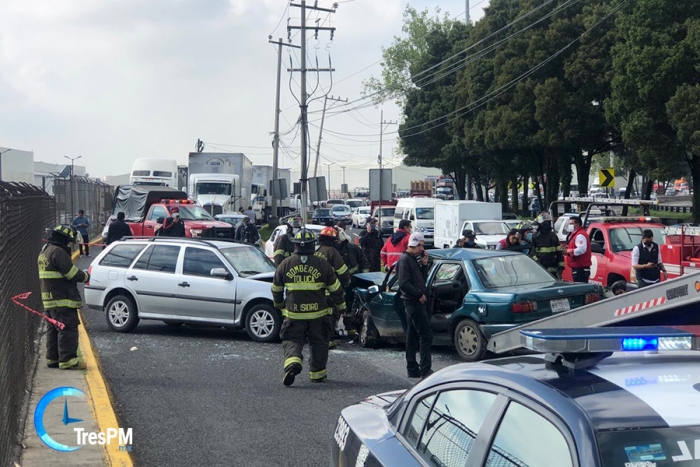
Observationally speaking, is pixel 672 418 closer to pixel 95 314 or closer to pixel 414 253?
pixel 414 253

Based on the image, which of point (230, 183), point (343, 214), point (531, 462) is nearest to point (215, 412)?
point (531, 462)

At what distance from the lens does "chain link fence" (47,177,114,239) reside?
100 feet

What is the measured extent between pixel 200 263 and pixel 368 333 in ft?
9.61

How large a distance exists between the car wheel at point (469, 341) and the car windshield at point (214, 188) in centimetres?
3390

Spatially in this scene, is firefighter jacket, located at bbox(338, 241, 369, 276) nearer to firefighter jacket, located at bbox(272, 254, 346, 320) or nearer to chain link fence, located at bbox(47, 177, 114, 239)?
firefighter jacket, located at bbox(272, 254, 346, 320)

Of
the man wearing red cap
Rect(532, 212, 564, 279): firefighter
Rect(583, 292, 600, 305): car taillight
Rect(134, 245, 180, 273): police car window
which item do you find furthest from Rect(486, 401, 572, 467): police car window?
the man wearing red cap

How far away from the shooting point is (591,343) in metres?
3.18

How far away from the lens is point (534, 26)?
45.7m

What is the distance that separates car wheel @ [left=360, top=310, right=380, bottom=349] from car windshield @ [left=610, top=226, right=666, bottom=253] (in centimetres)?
697

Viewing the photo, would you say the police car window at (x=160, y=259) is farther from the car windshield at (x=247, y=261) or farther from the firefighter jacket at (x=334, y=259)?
the firefighter jacket at (x=334, y=259)

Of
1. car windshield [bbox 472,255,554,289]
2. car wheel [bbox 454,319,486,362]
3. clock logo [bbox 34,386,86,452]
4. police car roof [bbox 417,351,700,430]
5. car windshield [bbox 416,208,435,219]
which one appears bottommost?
clock logo [bbox 34,386,86,452]

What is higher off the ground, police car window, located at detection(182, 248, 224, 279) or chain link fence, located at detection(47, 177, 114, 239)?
chain link fence, located at detection(47, 177, 114, 239)

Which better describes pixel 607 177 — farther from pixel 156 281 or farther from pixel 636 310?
pixel 636 310

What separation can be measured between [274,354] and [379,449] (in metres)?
8.26
